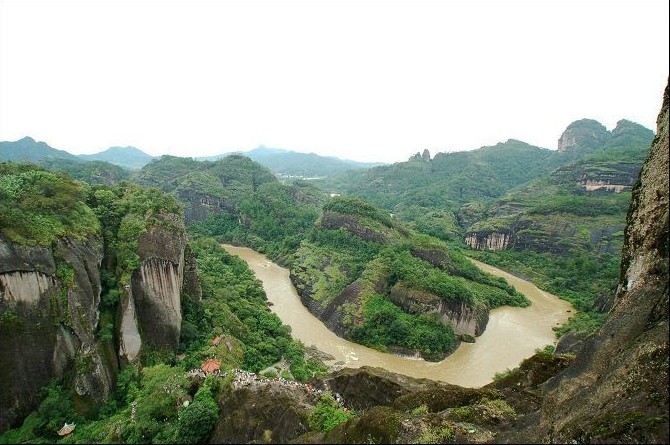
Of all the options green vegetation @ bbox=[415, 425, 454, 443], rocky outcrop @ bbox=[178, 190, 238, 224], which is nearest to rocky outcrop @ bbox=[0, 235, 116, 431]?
green vegetation @ bbox=[415, 425, 454, 443]

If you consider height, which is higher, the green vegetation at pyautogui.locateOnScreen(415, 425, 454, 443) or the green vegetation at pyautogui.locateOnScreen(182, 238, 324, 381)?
the green vegetation at pyautogui.locateOnScreen(415, 425, 454, 443)

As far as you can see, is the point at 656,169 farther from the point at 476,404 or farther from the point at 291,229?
the point at 291,229

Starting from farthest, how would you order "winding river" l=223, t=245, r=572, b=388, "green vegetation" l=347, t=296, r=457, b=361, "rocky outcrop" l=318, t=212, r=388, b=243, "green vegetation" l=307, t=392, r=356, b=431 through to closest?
"rocky outcrop" l=318, t=212, r=388, b=243
"green vegetation" l=347, t=296, r=457, b=361
"winding river" l=223, t=245, r=572, b=388
"green vegetation" l=307, t=392, r=356, b=431

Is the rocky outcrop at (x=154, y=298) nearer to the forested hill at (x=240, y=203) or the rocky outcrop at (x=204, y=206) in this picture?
the forested hill at (x=240, y=203)

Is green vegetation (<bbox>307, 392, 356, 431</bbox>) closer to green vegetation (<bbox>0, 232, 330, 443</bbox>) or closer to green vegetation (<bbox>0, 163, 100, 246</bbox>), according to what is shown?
green vegetation (<bbox>0, 232, 330, 443</bbox>)

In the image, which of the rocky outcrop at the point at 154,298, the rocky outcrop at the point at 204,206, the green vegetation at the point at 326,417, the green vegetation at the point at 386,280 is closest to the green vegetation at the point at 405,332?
the green vegetation at the point at 386,280

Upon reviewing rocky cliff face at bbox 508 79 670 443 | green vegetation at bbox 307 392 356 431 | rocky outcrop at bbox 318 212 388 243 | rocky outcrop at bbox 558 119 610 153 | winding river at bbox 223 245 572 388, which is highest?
rocky outcrop at bbox 558 119 610 153

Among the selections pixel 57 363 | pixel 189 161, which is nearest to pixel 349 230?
pixel 57 363
